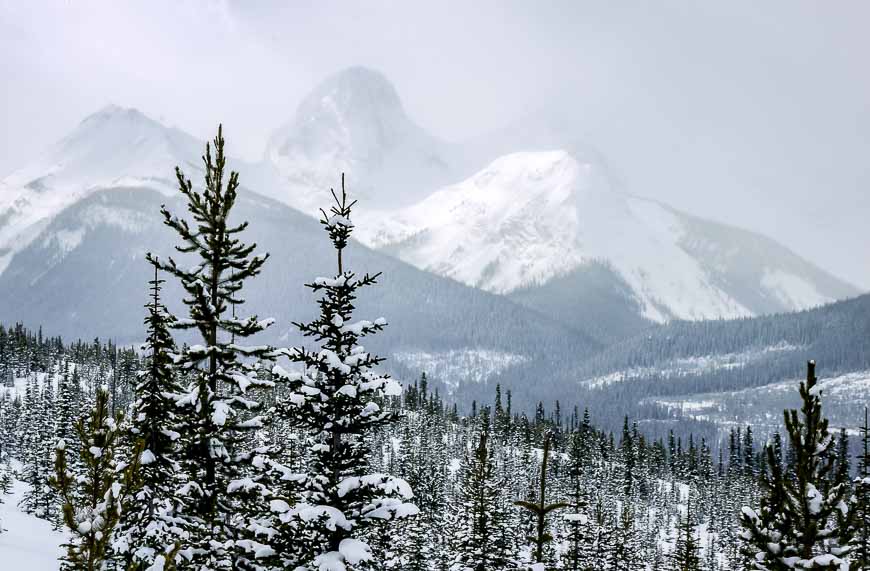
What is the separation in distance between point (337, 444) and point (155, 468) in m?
7.15

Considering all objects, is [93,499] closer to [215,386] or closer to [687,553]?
[215,386]

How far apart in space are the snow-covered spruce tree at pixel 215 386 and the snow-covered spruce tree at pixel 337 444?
3.27 ft

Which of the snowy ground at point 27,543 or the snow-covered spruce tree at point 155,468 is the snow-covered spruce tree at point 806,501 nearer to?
the snow-covered spruce tree at point 155,468

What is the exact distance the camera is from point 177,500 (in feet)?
62.7

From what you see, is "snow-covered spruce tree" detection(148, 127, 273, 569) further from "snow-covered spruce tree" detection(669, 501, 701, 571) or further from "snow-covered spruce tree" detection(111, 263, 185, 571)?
"snow-covered spruce tree" detection(669, 501, 701, 571)

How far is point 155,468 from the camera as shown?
71.8 ft

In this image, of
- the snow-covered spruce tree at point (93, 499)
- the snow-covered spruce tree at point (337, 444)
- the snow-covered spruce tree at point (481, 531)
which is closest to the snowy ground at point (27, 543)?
the snow-covered spruce tree at point (481, 531)

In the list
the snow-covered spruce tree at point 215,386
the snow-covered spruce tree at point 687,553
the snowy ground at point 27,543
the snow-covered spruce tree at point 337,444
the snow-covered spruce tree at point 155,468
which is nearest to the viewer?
the snow-covered spruce tree at point 337,444

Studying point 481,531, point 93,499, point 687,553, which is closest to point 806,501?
point 93,499

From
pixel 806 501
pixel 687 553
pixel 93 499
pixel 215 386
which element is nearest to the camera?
pixel 93 499

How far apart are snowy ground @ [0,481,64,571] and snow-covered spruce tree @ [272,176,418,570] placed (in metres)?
24.6

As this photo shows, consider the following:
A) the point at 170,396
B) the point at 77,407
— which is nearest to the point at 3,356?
the point at 77,407

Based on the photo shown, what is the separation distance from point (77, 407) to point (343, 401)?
398ft

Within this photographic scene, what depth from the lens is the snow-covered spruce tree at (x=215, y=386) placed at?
701 inches
